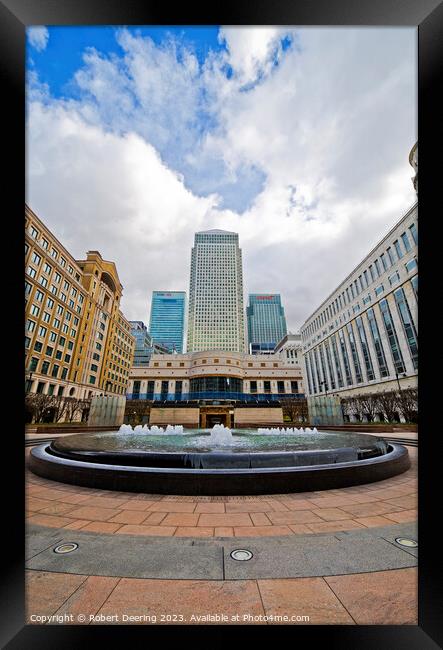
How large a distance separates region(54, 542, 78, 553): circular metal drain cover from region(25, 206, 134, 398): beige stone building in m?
42.2

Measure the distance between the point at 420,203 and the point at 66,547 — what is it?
5940 millimetres

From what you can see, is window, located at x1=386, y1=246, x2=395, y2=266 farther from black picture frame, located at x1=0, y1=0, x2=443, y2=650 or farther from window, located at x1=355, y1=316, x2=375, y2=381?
black picture frame, located at x1=0, y1=0, x2=443, y2=650

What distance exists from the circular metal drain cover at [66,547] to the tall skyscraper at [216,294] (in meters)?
142

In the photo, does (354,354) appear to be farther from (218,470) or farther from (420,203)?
(420,203)

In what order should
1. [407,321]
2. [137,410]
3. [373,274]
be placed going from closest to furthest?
[137,410] → [407,321] → [373,274]

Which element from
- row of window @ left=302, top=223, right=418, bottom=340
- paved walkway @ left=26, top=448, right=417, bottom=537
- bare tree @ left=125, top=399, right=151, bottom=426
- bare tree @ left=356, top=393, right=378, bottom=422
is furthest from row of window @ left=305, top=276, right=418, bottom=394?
paved walkway @ left=26, top=448, right=417, bottom=537

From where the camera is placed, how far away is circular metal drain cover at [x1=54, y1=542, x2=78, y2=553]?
3.74 meters

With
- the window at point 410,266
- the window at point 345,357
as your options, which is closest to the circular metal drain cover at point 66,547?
the window at point 410,266

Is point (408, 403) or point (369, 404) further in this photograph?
point (369, 404)

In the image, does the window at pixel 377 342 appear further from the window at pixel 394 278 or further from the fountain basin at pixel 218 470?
the fountain basin at pixel 218 470

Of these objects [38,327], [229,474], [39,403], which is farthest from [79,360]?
[229,474]

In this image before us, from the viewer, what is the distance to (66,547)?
3850 millimetres

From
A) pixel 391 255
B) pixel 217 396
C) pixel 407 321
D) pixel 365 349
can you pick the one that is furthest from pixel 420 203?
pixel 217 396
